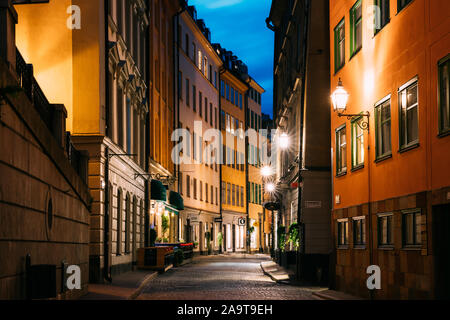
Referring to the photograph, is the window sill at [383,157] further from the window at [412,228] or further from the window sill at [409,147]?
the window at [412,228]

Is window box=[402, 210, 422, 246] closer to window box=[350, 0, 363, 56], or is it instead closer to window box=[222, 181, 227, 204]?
window box=[350, 0, 363, 56]

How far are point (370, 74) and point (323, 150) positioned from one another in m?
9.52

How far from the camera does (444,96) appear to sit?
1350 centimetres

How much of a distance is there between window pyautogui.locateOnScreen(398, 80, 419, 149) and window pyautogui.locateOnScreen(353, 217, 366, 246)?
397cm

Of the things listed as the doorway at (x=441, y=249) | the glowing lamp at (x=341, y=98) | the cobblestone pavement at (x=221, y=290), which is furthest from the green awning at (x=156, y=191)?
the doorway at (x=441, y=249)

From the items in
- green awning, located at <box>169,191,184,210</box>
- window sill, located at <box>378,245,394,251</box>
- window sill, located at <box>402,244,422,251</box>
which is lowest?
window sill, located at <box>378,245,394,251</box>

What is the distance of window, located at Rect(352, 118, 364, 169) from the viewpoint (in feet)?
64.8

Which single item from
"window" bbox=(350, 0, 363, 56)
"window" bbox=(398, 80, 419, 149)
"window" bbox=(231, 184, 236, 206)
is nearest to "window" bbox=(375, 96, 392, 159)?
"window" bbox=(398, 80, 419, 149)

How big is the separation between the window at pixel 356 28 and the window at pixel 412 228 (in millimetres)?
5849

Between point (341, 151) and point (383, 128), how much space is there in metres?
4.54

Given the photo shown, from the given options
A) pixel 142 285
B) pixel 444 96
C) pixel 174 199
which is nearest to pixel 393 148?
pixel 444 96

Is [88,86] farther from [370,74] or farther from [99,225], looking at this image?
[370,74]

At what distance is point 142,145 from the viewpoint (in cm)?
3716
